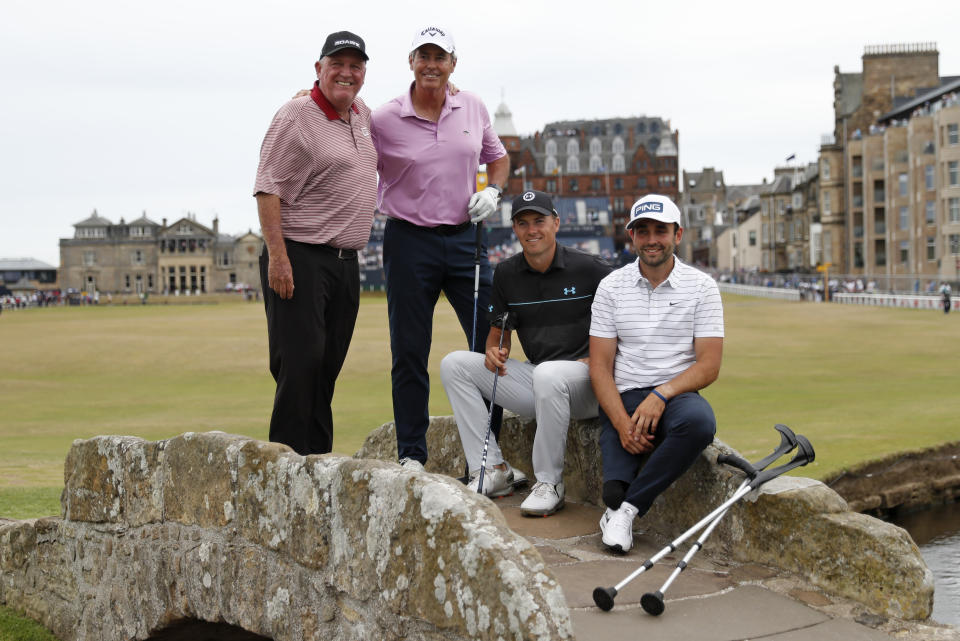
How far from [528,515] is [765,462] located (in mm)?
1437

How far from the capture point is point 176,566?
18.0 feet

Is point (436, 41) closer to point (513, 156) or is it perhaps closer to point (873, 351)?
point (873, 351)

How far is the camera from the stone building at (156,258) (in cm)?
15312

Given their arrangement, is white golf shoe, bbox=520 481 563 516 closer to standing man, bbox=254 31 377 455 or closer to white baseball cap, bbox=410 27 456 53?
standing man, bbox=254 31 377 455

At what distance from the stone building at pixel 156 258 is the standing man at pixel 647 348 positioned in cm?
14997

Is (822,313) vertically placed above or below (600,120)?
below

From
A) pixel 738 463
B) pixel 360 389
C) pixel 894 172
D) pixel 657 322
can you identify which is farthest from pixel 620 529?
pixel 894 172

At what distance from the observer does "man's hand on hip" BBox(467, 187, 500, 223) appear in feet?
21.1

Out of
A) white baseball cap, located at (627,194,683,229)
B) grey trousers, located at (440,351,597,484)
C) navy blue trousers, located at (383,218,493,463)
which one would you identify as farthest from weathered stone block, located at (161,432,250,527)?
white baseball cap, located at (627,194,683,229)

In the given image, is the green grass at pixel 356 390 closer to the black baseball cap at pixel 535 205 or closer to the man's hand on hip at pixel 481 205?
the man's hand on hip at pixel 481 205

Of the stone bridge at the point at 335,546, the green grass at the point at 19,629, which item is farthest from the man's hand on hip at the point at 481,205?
the green grass at the point at 19,629

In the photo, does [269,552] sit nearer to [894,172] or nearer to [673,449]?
[673,449]

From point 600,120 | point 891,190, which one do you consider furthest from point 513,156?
point 891,190

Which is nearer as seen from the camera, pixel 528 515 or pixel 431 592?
pixel 431 592
